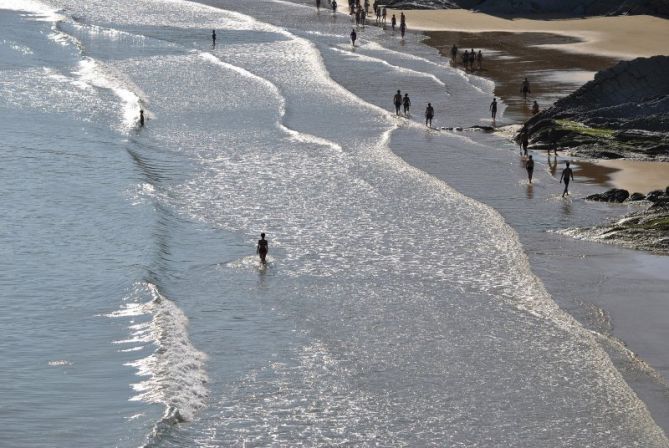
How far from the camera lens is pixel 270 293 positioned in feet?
75.5

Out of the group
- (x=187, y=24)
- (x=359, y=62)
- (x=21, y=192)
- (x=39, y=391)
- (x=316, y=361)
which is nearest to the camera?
(x=39, y=391)

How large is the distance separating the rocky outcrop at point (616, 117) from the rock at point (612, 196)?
5086mm

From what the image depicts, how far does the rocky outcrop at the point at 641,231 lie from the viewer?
2529 cm

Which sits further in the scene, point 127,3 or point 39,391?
point 127,3

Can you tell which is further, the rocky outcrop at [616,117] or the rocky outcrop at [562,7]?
the rocky outcrop at [562,7]

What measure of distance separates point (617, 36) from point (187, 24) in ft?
89.1

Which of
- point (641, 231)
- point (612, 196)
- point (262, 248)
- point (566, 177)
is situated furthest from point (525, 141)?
point (262, 248)

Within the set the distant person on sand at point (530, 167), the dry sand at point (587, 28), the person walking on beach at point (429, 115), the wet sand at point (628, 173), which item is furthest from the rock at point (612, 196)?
the dry sand at point (587, 28)

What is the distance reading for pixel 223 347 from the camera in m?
20.0

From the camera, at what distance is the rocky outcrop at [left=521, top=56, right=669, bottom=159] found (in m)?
35.5

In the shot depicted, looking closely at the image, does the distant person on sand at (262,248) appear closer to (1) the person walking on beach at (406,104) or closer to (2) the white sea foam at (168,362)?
(2) the white sea foam at (168,362)

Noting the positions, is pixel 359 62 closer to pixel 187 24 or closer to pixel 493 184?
pixel 187 24

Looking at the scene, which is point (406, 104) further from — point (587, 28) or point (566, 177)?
point (587, 28)

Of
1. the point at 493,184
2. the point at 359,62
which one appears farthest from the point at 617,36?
the point at 493,184
